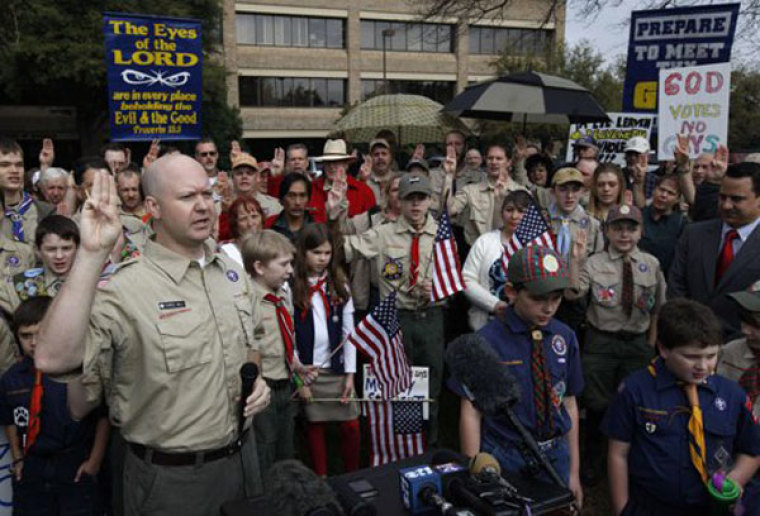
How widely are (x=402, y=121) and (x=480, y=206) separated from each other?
4.24 meters

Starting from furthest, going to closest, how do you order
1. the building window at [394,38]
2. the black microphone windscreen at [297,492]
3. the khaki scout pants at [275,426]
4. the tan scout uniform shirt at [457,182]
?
the building window at [394,38] → the tan scout uniform shirt at [457,182] → the khaki scout pants at [275,426] → the black microphone windscreen at [297,492]

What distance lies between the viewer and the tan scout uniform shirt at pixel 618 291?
4832 mm

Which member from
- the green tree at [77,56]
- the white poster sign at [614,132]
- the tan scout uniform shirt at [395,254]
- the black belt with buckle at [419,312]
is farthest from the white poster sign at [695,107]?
the green tree at [77,56]

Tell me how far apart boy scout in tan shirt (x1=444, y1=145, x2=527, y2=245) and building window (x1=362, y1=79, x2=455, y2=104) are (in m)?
35.5

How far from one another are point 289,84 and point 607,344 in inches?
1505

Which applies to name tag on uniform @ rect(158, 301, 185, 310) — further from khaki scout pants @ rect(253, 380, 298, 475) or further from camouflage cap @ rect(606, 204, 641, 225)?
camouflage cap @ rect(606, 204, 641, 225)

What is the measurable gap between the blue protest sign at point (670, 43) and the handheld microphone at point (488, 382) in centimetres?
731

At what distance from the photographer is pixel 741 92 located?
34.7 m

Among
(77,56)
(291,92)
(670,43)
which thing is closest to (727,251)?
(670,43)

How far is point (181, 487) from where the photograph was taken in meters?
2.51

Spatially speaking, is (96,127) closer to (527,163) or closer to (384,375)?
(527,163)

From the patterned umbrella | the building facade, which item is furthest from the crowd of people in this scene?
the building facade

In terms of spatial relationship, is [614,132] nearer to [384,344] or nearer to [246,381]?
[384,344]

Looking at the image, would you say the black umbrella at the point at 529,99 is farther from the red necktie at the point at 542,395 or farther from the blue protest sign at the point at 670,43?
the red necktie at the point at 542,395
